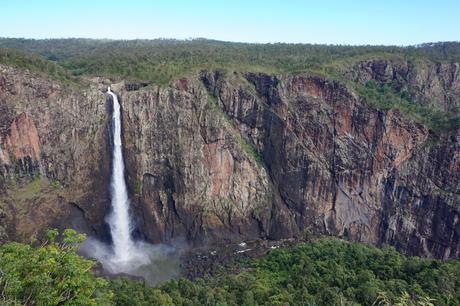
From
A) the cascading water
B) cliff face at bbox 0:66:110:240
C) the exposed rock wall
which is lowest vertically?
the cascading water

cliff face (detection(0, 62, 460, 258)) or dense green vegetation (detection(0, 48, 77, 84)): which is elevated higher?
dense green vegetation (detection(0, 48, 77, 84))

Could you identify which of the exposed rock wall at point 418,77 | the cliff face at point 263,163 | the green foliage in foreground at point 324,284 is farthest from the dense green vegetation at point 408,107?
the green foliage in foreground at point 324,284

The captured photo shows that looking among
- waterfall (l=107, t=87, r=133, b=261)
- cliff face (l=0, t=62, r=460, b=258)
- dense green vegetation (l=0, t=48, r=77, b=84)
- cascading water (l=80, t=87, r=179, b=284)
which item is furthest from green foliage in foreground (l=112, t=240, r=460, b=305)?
dense green vegetation (l=0, t=48, r=77, b=84)

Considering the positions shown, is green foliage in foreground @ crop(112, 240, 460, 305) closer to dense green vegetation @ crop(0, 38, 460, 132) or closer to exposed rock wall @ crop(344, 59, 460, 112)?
dense green vegetation @ crop(0, 38, 460, 132)

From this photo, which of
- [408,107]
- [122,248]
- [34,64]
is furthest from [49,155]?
[408,107]

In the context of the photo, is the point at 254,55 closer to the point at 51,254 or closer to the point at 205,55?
the point at 205,55

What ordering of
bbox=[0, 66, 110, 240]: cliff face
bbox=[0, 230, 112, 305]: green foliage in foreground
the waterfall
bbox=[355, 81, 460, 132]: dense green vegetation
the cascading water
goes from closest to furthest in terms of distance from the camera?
1. bbox=[0, 230, 112, 305]: green foliage in foreground
2. bbox=[0, 66, 110, 240]: cliff face
3. the cascading water
4. the waterfall
5. bbox=[355, 81, 460, 132]: dense green vegetation

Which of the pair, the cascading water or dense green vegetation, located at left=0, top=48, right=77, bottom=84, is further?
dense green vegetation, located at left=0, top=48, right=77, bottom=84
